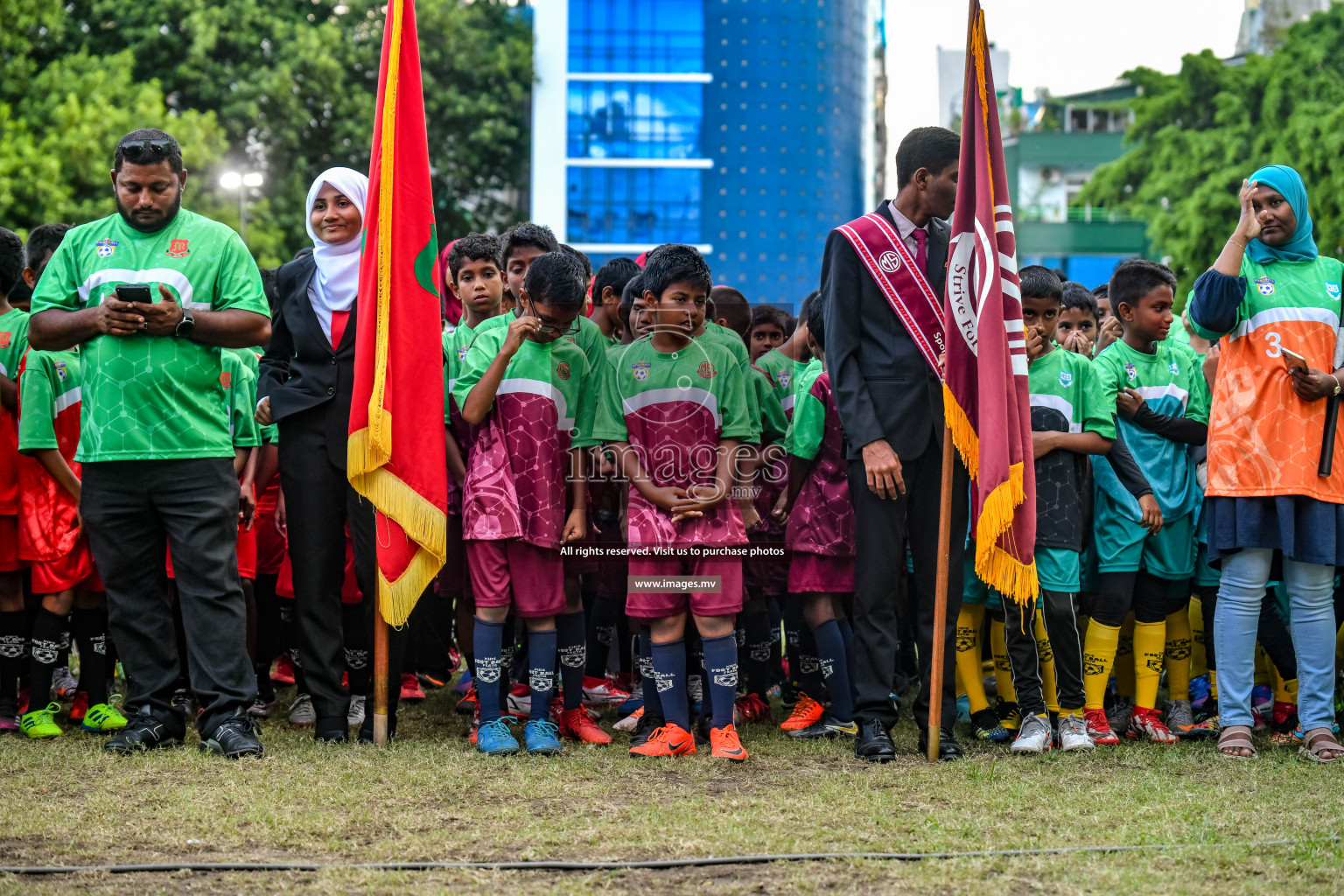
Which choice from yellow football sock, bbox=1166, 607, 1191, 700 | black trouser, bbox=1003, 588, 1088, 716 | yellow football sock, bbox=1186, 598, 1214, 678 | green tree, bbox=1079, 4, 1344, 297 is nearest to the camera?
black trouser, bbox=1003, 588, 1088, 716

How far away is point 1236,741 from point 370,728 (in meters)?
3.49

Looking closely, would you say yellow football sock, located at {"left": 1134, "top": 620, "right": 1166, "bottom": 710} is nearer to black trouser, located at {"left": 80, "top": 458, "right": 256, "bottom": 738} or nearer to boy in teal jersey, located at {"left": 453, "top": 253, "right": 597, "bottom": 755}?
boy in teal jersey, located at {"left": 453, "top": 253, "right": 597, "bottom": 755}

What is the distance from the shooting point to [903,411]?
5254mm

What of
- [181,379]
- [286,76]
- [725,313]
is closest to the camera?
[181,379]

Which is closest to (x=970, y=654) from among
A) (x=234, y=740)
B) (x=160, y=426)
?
(x=234, y=740)

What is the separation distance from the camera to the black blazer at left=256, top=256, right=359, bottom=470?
550 centimetres

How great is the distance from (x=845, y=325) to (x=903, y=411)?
1.34 feet

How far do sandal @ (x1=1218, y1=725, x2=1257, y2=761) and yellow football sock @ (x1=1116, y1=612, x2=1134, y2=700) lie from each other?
927 mm

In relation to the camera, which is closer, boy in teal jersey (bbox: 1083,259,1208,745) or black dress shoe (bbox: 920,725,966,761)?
black dress shoe (bbox: 920,725,966,761)

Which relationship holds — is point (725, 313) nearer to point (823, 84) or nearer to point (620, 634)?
point (620, 634)

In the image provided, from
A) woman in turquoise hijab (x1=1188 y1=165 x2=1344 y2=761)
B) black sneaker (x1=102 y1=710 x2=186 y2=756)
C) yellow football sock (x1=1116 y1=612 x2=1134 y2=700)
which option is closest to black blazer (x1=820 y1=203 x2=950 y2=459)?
woman in turquoise hijab (x1=1188 y1=165 x2=1344 y2=761)

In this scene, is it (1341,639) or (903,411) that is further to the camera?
(1341,639)

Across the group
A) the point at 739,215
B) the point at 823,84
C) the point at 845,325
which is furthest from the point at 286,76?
the point at 845,325

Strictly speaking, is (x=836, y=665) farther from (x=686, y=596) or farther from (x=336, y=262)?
(x=336, y=262)
